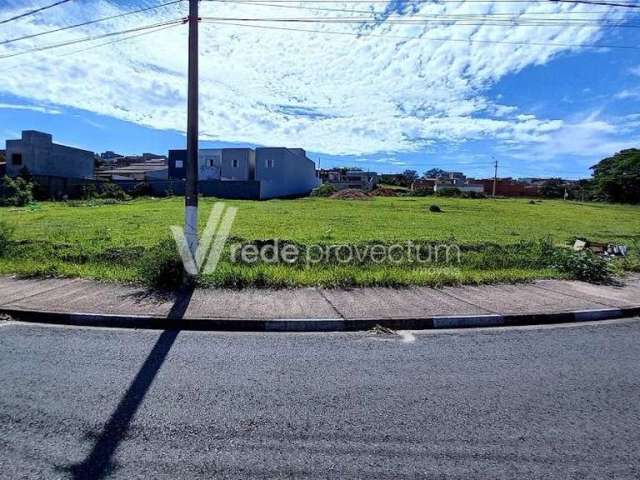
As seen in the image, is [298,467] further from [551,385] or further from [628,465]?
[551,385]

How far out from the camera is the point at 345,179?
102 m

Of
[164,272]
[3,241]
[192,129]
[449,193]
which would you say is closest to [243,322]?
[164,272]

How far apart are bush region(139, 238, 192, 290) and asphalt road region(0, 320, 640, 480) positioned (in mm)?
1648

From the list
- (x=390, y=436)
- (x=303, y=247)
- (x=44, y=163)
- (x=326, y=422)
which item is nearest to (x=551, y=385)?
(x=390, y=436)

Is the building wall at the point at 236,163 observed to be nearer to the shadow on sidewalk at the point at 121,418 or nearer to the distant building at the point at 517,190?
the shadow on sidewalk at the point at 121,418

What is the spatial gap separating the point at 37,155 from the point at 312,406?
52074 mm

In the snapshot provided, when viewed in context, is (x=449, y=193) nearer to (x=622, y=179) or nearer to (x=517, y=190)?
(x=517, y=190)

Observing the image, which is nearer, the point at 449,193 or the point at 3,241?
the point at 3,241

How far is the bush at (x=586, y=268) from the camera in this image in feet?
26.9

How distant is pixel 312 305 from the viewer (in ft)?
19.7

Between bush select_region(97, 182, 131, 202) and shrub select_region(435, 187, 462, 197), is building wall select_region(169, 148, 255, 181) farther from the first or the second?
shrub select_region(435, 187, 462, 197)

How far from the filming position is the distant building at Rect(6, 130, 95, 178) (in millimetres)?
43312

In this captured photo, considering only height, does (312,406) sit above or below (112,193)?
below

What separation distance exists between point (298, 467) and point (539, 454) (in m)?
1.61
